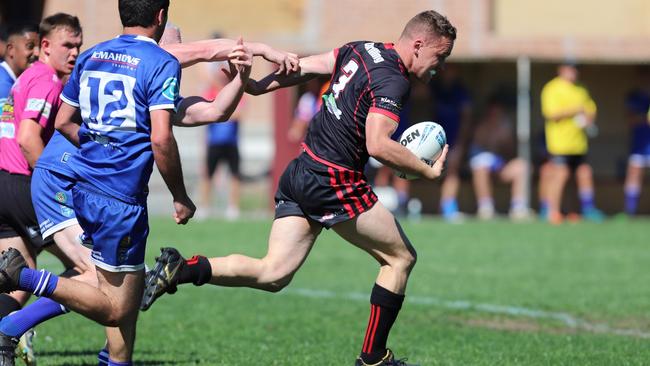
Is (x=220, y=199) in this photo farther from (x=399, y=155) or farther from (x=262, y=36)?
(x=399, y=155)

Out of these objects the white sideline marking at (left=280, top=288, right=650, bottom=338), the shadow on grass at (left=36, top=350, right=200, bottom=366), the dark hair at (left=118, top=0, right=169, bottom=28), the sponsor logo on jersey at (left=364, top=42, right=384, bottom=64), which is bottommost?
the white sideline marking at (left=280, top=288, right=650, bottom=338)

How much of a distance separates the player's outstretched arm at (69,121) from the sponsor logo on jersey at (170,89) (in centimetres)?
66

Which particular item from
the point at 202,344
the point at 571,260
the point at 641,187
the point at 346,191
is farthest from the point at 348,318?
the point at 641,187

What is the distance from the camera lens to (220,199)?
65.9 ft

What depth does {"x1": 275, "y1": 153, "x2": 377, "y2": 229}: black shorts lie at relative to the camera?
253 inches

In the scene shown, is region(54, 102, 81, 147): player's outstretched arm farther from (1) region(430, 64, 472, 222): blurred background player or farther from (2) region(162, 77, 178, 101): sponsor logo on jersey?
(1) region(430, 64, 472, 222): blurred background player

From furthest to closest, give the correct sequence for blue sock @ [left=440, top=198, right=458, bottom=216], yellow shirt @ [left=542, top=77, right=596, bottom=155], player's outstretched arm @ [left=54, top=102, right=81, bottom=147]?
blue sock @ [left=440, top=198, right=458, bottom=216], yellow shirt @ [left=542, top=77, right=596, bottom=155], player's outstretched arm @ [left=54, top=102, right=81, bottom=147]

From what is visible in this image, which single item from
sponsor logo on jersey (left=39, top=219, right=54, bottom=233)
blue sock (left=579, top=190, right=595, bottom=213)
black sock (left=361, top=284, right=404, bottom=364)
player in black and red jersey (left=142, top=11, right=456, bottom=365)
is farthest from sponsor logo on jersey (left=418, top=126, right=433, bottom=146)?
blue sock (left=579, top=190, right=595, bottom=213)

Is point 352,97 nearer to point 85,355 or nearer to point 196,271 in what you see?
point 196,271

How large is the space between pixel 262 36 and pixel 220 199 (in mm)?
4000

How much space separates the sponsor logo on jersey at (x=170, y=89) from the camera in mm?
5441

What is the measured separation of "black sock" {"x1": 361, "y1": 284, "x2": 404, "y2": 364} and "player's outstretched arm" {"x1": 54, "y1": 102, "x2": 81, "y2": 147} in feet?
6.29

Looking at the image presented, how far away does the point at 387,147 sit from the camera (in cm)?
611

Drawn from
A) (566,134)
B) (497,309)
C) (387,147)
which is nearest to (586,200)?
(566,134)
